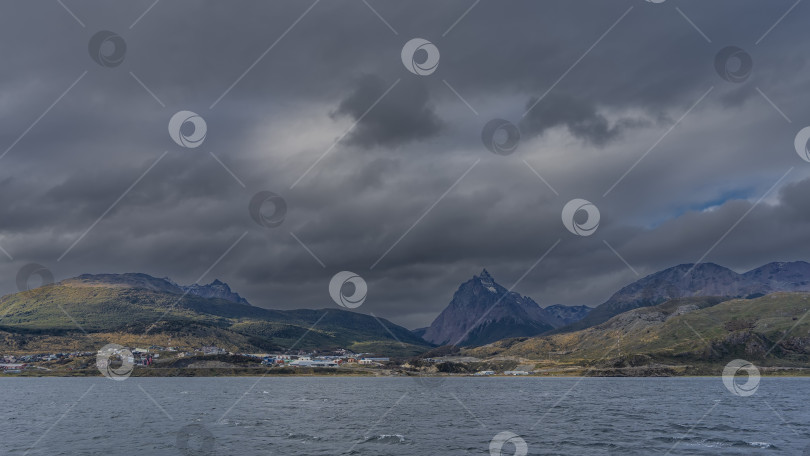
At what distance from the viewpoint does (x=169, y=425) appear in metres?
93.9

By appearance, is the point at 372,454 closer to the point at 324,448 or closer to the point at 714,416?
the point at 324,448

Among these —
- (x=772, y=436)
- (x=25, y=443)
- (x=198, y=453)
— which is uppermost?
(x=25, y=443)

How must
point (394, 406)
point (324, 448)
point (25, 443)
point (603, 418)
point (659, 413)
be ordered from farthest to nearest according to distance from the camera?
point (394, 406) < point (659, 413) < point (603, 418) < point (25, 443) < point (324, 448)

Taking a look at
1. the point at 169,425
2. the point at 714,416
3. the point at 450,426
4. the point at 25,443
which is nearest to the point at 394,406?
the point at 450,426

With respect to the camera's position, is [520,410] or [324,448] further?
[520,410]

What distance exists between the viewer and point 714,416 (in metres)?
107

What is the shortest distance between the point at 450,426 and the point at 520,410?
34818 mm

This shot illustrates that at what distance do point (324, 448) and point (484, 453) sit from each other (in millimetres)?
19783

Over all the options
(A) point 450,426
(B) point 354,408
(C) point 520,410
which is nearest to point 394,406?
(B) point 354,408

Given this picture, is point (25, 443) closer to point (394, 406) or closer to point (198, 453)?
point (198, 453)

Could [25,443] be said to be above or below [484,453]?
above

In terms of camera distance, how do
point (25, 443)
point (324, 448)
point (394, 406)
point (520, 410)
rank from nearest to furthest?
point (324, 448) < point (25, 443) < point (520, 410) < point (394, 406)

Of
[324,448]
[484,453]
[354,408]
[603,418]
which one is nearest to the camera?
[484,453]

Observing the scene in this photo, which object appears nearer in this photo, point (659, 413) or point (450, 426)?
point (450, 426)
